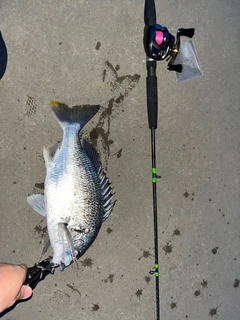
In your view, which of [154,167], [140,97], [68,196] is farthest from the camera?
[140,97]

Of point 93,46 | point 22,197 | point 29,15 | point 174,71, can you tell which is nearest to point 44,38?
point 29,15

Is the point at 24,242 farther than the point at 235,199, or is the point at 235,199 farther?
the point at 235,199

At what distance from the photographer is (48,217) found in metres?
2.29

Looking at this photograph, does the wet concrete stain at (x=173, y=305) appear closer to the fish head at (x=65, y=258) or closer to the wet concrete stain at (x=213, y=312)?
the wet concrete stain at (x=213, y=312)

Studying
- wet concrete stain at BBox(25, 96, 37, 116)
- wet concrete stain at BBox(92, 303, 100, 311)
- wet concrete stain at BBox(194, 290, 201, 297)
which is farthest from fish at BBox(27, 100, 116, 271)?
wet concrete stain at BBox(194, 290, 201, 297)

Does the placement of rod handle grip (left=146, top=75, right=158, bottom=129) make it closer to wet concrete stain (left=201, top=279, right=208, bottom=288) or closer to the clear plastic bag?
the clear plastic bag

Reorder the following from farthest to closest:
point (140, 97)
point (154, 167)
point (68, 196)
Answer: point (140, 97) < point (154, 167) < point (68, 196)

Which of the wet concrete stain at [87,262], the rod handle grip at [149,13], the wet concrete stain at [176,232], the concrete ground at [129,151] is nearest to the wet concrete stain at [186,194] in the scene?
the concrete ground at [129,151]

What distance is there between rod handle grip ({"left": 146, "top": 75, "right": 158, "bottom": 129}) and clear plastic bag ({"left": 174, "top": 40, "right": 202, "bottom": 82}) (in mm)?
349

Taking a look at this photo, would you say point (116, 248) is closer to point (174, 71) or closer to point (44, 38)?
point (174, 71)

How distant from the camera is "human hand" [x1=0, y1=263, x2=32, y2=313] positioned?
174 cm

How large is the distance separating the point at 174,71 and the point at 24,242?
190 centimetres

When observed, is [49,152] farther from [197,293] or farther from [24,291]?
[197,293]

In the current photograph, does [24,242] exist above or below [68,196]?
below
